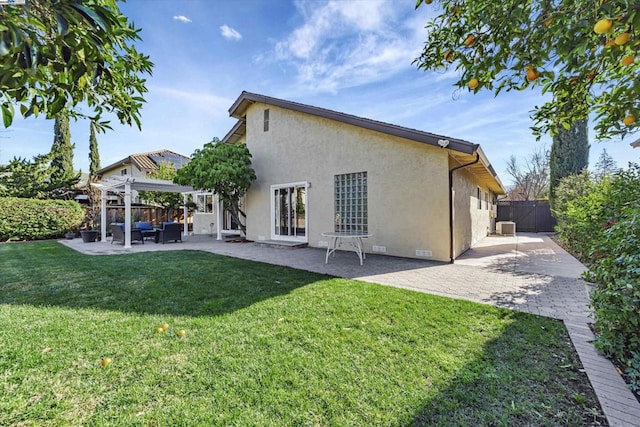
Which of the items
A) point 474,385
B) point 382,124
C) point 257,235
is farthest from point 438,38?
point 257,235

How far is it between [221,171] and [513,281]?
10.2m

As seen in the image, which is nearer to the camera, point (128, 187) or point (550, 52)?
point (550, 52)

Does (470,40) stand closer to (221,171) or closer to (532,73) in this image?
(532,73)

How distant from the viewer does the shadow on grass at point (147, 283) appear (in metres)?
4.34

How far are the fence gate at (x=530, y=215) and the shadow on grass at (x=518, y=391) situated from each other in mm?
20479

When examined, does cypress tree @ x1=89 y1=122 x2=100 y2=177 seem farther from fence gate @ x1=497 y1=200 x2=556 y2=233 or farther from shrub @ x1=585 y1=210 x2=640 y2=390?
fence gate @ x1=497 y1=200 x2=556 y2=233

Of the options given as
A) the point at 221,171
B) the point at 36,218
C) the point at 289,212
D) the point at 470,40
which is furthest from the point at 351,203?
the point at 36,218

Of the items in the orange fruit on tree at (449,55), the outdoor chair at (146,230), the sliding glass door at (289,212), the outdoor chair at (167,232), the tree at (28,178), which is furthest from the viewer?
the tree at (28,178)

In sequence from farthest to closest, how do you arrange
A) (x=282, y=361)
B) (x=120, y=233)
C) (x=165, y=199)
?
(x=165, y=199)
(x=120, y=233)
(x=282, y=361)

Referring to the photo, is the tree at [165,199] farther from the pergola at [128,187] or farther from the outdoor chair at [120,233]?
the outdoor chair at [120,233]

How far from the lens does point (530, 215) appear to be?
19719 mm

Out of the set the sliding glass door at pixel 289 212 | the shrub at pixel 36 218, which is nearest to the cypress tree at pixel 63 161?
the shrub at pixel 36 218

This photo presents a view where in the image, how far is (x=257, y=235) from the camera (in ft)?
42.7

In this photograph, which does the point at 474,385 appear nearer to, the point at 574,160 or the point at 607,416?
the point at 607,416
